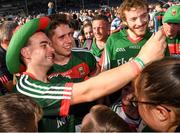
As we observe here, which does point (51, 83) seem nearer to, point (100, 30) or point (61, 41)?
point (61, 41)

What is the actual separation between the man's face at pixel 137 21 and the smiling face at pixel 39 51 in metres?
1.15

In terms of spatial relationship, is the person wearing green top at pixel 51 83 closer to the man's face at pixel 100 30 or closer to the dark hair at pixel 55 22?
the dark hair at pixel 55 22

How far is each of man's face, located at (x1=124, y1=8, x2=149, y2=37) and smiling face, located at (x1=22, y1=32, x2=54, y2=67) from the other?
3.76 ft

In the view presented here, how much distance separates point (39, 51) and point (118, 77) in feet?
2.57

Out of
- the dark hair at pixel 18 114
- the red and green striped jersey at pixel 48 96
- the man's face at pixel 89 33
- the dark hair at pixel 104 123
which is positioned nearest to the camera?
the dark hair at pixel 18 114

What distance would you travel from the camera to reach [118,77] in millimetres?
2061

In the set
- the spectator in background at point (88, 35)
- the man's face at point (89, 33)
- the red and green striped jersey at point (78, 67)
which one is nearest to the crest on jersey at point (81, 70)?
the red and green striped jersey at point (78, 67)

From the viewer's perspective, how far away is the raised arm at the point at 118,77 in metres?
1.97

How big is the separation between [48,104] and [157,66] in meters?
0.80

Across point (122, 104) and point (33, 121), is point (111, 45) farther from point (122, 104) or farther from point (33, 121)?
point (33, 121)

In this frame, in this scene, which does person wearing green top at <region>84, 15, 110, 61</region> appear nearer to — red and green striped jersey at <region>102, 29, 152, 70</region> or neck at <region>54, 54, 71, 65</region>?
red and green striped jersey at <region>102, 29, 152, 70</region>

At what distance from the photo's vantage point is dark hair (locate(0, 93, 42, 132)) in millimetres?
1596

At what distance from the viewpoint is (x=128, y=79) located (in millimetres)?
2045

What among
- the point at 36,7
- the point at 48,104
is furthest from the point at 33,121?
the point at 36,7
